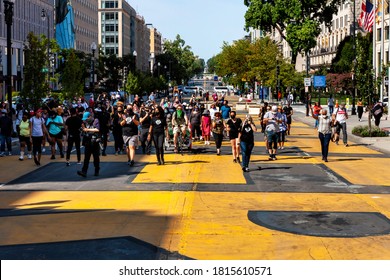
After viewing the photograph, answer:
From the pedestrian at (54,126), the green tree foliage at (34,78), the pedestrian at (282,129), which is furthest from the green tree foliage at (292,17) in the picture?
the pedestrian at (54,126)

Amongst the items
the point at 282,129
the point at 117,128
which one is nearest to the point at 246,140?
the point at 117,128

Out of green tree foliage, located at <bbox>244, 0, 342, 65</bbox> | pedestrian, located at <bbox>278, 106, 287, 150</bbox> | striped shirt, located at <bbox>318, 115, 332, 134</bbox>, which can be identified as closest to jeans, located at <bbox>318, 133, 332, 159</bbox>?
striped shirt, located at <bbox>318, 115, 332, 134</bbox>

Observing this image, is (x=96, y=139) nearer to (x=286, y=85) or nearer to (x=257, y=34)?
(x=286, y=85)

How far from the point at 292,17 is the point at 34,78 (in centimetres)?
4598

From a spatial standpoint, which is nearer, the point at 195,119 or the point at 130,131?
the point at 130,131

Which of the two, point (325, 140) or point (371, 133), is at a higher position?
point (325, 140)

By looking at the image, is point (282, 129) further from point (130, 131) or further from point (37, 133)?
point (37, 133)

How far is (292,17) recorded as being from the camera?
79438 millimetres

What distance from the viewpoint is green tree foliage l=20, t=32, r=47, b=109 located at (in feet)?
126

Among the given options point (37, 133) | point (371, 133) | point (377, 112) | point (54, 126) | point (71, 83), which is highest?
point (71, 83)

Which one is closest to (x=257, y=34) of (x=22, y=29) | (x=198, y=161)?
(x=22, y=29)

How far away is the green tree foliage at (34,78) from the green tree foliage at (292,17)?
1678 inches

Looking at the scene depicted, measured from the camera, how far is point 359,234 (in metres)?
11.5

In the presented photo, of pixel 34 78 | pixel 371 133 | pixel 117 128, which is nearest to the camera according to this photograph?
pixel 117 128
